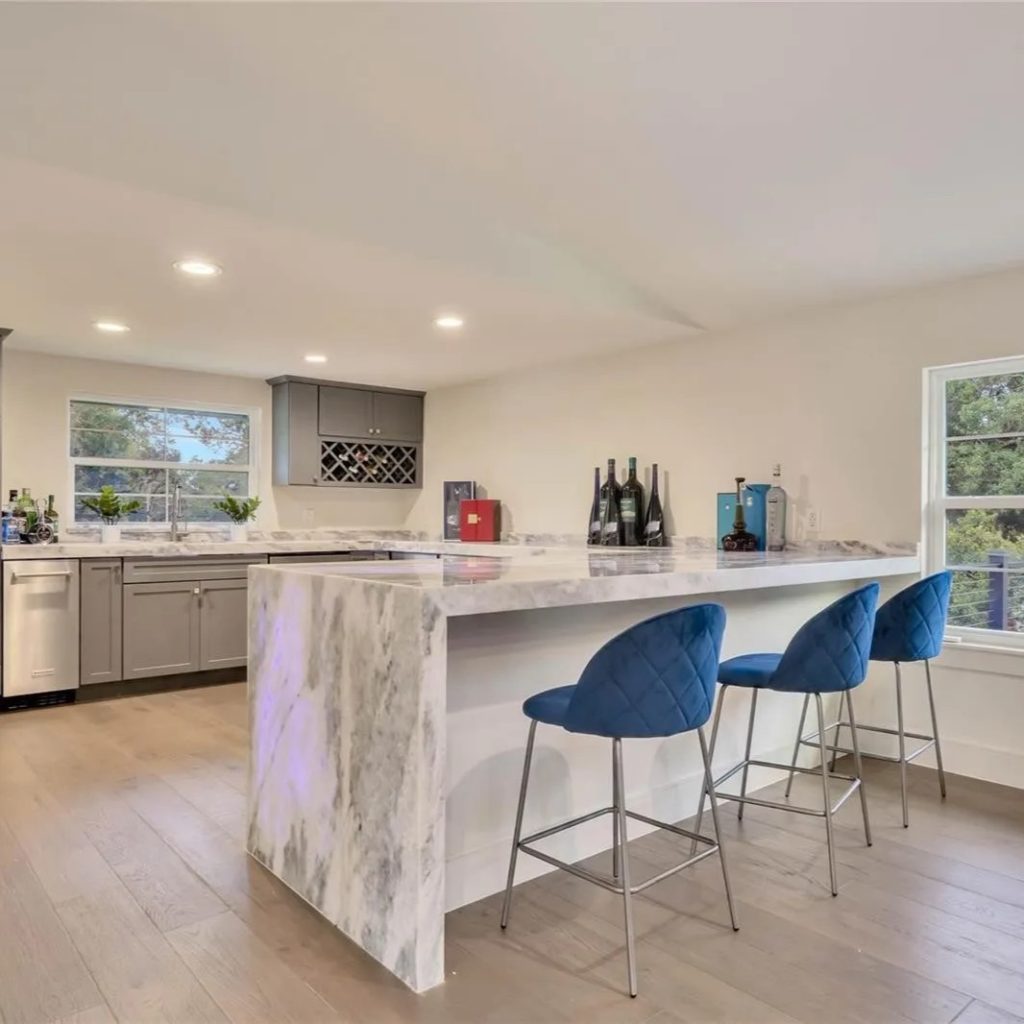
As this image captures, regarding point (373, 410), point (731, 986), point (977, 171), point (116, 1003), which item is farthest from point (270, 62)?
point (373, 410)

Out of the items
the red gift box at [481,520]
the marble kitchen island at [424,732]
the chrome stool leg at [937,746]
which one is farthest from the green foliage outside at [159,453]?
the chrome stool leg at [937,746]

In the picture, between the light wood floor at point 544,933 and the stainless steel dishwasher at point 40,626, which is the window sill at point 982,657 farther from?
the stainless steel dishwasher at point 40,626

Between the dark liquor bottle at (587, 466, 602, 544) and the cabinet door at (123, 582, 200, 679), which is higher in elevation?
the dark liquor bottle at (587, 466, 602, 544)

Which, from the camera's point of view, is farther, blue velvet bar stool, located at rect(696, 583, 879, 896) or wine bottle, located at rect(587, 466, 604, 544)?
wine bottle, located at rect(587, 466, 604, 544)

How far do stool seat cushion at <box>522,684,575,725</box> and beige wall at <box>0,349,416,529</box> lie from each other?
409cm

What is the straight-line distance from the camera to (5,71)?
1.85m

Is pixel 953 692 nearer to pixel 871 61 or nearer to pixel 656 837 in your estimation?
pixel 656 837

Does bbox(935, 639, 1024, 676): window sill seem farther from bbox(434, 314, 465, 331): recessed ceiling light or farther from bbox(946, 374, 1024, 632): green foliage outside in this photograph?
bbox(434, 314, 465, 331): recessed ceiling light

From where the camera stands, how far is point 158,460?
17.6 feet

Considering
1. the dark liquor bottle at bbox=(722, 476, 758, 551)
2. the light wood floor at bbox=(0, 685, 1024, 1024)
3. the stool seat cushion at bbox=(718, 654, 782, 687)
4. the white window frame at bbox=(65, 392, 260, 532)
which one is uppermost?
the white window frame at bbox=(65, 392, 260, 532)

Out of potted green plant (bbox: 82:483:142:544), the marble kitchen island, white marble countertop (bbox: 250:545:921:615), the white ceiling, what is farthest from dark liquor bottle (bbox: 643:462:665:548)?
potted green plant (bbox: 82:483:142:544)

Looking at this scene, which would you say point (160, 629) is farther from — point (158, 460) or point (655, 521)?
point (655, 521)

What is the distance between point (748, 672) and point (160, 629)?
3.60 metres

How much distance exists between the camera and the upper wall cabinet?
5.62 meters
